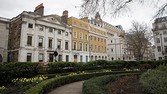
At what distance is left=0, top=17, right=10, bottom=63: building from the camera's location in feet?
108

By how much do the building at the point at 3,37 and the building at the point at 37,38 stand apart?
4.07 ft

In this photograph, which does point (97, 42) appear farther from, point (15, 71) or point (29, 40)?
point (15, 71)

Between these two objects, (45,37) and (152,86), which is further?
(45,37)

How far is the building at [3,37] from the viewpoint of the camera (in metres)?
33.0

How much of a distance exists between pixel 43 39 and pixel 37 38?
1.61 meters

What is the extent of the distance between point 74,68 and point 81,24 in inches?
1107

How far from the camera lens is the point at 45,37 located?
115ft

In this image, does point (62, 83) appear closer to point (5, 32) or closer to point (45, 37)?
point (45, 37)

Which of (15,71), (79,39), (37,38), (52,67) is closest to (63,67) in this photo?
(52,67)

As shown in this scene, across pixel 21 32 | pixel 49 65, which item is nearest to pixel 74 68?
pixel 49 65

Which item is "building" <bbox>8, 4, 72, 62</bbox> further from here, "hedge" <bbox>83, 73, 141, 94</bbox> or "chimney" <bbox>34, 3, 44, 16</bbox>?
"hedge" <bbox>83, 73, 141, 94</bbox>

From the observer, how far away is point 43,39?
3459 cm

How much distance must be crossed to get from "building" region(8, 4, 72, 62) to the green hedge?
18450 millimetres

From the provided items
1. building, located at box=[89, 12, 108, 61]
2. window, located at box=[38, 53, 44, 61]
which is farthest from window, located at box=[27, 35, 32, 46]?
building, located at box=[89, 12, 108, 61]
